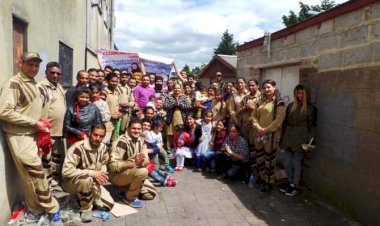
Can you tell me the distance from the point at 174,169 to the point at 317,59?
334cm

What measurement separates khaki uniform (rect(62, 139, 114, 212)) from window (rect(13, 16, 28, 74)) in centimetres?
124

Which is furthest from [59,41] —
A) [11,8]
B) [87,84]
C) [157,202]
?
[157,202]

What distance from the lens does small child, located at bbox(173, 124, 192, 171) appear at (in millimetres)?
7020

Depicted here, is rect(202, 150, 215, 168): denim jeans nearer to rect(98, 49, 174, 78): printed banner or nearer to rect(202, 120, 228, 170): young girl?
rect(202, 120, 228, 170): young girl

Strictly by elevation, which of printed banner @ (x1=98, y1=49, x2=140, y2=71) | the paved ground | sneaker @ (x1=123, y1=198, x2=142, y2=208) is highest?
printed banner @ (x1=98, y1=49, x2=140, y2=71)

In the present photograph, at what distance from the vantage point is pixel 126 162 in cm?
487

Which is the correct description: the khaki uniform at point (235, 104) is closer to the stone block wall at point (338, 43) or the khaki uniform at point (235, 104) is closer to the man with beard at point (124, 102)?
the stone block wall at point (338, 43)

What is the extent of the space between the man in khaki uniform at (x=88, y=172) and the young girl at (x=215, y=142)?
2595mm

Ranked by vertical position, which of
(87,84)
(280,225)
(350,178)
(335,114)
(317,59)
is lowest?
(280,225)

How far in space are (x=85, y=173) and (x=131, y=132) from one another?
0.96m

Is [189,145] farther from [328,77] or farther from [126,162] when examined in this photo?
[328,77]

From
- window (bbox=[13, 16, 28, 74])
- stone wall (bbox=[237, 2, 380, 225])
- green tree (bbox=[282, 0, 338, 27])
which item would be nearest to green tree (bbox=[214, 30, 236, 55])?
green tree (bbox=[282, 0, 338, 27])

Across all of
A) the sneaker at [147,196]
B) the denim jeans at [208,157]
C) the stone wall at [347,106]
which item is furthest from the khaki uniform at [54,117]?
the stone wall at [347,106]

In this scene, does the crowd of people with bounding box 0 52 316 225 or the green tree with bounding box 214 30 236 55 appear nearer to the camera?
the crowd of people with bounding box 0 52 316 225
